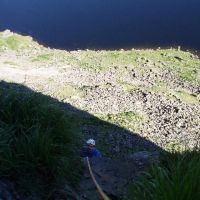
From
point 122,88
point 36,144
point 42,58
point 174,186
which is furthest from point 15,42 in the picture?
point 174,186

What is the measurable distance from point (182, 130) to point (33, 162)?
1781 cm

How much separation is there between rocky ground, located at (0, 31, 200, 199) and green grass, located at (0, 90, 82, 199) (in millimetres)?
9520

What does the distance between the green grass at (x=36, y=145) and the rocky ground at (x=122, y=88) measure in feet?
31.2

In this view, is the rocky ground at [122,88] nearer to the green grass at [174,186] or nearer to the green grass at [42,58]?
the green grass at [42,58]

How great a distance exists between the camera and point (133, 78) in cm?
3412

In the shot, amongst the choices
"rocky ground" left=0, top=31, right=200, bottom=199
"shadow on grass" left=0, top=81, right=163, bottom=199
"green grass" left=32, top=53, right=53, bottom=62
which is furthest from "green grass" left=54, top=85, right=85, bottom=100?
"shadow on grass" left=0, top=81, right=163, bottom=199

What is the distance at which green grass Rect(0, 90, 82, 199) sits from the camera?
8.41 metres

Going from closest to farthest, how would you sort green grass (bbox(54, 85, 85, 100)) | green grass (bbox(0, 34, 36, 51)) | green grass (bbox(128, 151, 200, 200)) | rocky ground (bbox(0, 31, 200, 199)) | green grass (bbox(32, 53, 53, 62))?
green grass (bbox(128, 151, 200, 200)) < rocky ground (bbox(0, 31, 200, 199)) < green grass (bbox(54, 85, 85, 100)) < green grass (bbox(32, 53, 53, 62)) < green grass (bbox(0, 34, 36, 51))

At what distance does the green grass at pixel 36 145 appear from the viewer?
331 inches

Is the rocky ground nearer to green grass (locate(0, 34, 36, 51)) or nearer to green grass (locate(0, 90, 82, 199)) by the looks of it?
green grass (locate(0, 34, 36, 51))

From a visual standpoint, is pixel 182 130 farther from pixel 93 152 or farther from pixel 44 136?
pixel 44 136

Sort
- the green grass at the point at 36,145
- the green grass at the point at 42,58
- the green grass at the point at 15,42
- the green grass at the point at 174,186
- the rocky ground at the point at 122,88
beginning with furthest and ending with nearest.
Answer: the green grass at the point at 15,42 < the green grass at the point at 42,58 < the rocky ground at the point at 122,88 < the green grass at the point at 36,145 < the green grass at the point at 174,186

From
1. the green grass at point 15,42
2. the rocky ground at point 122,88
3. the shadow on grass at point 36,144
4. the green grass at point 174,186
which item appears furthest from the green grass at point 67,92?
the green grass at point 174,186

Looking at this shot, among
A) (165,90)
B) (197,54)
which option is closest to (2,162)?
(165,90)
